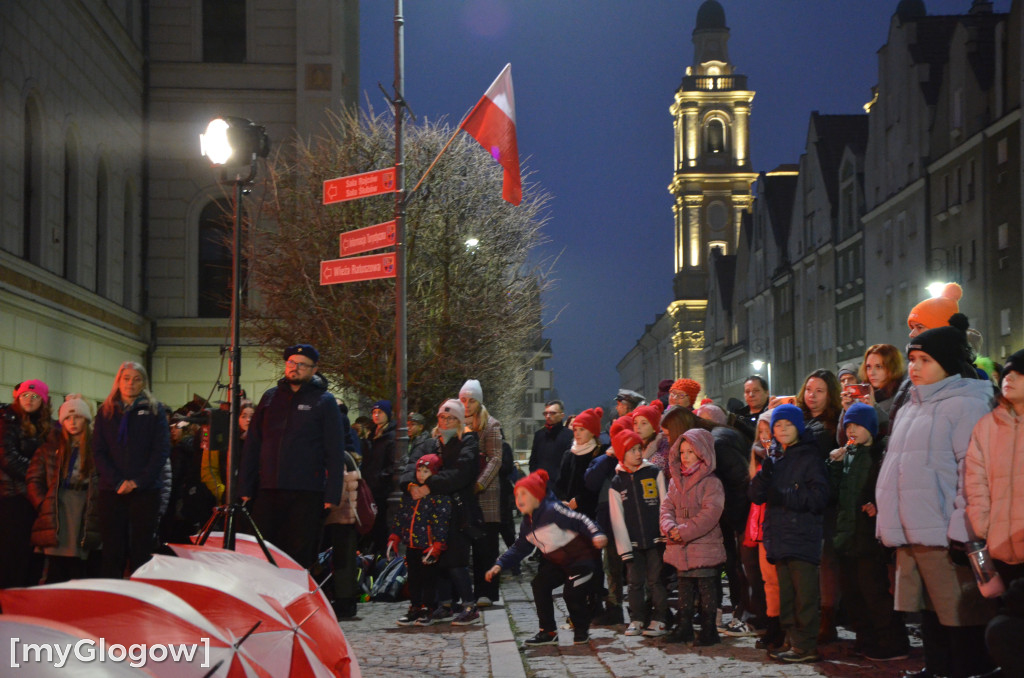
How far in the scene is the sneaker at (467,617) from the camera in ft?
34.6

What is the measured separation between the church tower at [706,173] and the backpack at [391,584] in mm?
105660

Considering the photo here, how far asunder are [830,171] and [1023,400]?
60.6 metres

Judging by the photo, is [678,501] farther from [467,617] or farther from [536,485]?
[467,617]

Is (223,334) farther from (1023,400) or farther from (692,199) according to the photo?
(692,199)

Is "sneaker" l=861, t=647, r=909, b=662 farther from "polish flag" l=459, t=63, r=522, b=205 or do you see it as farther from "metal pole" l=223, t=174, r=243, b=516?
"polish flag" l=459, t=63, r=522, b=205

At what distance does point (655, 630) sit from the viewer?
955cm

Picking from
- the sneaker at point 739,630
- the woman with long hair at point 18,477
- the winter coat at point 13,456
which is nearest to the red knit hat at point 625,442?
the sneaker at point 739,630

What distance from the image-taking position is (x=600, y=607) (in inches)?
411

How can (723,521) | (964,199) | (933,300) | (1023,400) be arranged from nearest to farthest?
(1023,400) → (933,300) → (723,521) → (964,199)

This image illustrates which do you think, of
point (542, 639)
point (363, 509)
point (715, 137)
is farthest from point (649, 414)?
point (715, 137)

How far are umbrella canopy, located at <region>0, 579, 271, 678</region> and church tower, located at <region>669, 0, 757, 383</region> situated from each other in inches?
4521

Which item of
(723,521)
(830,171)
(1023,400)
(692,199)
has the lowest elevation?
(723,521)

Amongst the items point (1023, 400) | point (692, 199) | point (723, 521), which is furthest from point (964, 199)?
point (692, 199)

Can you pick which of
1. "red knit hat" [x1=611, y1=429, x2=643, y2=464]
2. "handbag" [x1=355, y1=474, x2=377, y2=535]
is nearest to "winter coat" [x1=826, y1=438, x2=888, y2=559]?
"red knit hat" [x1=611, y1=429, x2=643, y2=464]
